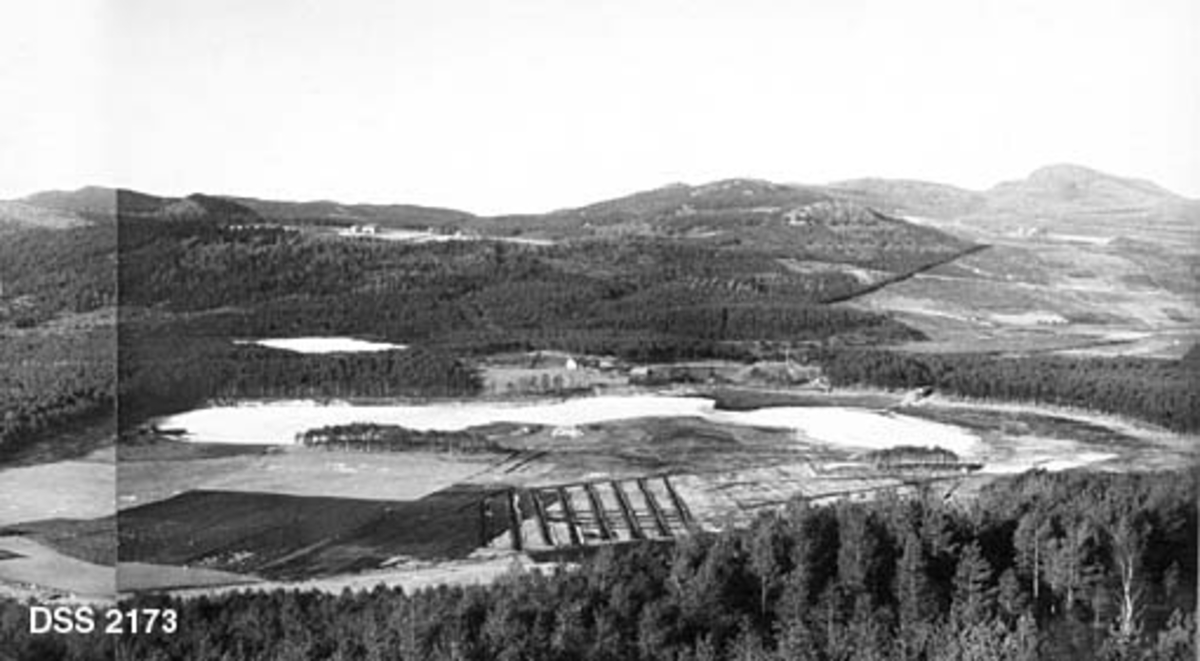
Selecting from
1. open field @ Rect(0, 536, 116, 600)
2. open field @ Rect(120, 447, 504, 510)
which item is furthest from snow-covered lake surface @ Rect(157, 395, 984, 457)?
open field @ Rect(0, 536, 116, 600)

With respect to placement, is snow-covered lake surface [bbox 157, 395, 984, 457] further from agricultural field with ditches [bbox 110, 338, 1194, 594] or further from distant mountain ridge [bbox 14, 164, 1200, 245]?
distant mountain ridge [bbox 14, 164, 1200, 245]

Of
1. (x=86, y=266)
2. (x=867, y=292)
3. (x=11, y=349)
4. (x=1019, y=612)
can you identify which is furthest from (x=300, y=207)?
(x=1019, y=612)

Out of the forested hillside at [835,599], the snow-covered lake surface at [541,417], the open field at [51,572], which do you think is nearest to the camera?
the forested hillside at [835,599]

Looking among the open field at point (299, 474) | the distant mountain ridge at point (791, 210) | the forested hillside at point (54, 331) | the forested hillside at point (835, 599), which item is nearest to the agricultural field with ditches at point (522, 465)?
the open field at point (299, 474)

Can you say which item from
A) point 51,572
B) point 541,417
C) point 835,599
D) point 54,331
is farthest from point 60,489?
point 835,599

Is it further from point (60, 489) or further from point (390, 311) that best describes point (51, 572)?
point (390, 311)

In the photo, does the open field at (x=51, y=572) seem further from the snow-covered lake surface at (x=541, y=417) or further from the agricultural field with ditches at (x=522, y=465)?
the snow-covered lake surface at (x=541, y=417)
